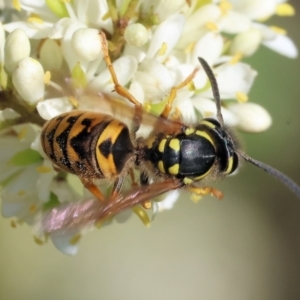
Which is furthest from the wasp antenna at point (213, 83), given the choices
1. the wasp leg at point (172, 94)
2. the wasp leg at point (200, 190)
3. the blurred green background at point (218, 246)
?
the blurred green background at point (218, 246)

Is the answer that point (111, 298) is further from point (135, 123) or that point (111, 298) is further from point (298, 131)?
point (135, 123)

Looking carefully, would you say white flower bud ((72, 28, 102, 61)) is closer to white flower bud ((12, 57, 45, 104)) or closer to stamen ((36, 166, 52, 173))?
white flower bud ((12, 57, 45, 104))

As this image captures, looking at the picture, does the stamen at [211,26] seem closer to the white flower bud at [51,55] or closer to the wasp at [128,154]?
the wasp at [128,154]

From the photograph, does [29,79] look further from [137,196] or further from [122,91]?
[137,196]

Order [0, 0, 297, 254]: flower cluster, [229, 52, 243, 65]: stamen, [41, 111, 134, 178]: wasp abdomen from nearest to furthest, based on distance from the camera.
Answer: [41, 111, 134, 178]: wasp abdomen < [0, 0, 297, 254]: flower cluster < [229, 52, 243, 65]: stamen

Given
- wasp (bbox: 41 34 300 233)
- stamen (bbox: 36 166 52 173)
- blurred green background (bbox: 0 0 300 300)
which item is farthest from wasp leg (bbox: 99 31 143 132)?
blurred green background (bbox: 0 0 300 300)

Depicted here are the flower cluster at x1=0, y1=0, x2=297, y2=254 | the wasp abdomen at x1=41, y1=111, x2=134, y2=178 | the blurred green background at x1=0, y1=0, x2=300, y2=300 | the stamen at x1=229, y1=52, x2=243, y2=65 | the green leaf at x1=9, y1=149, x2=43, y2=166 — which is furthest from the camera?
the blurred green background at x1=0, y1=0, x2=300, y2=300

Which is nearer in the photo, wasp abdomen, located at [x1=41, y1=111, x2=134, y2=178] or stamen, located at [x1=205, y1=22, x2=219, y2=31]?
wasp abdomen, located at [x1=41, y1=111, x2=134, y2=178]
